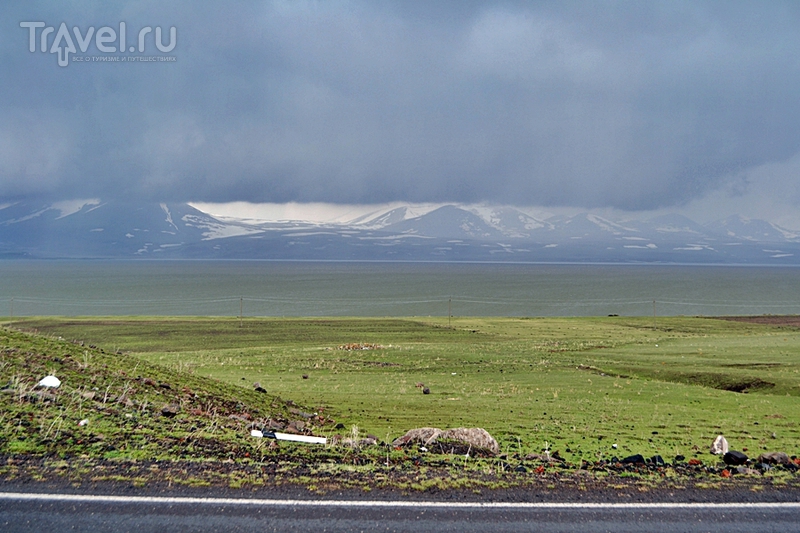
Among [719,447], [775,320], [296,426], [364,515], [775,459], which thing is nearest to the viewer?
[364,515]

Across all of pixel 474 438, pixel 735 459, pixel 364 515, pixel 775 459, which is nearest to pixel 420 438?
pixel 474 438

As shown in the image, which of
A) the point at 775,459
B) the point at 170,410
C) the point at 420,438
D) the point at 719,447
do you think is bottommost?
the point at 719,447

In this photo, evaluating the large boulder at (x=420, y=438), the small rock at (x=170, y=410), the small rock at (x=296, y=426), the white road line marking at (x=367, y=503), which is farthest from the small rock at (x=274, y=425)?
the white road line marking at (x=367, y=503)

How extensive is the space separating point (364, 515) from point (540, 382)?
19.0 m

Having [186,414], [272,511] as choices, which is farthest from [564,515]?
[186,414]

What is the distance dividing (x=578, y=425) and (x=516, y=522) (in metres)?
9.88

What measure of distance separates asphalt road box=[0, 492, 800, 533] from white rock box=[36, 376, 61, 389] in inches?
235

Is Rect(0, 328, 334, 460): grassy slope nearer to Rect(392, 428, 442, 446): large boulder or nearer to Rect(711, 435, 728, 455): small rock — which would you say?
Rect(392, 428, 442, 446): large boulder

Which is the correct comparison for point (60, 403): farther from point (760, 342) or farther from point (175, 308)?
point (175, 308)

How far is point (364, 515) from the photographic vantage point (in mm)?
7992

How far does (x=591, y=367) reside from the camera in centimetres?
3056

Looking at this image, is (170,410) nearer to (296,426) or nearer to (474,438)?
(296,426)

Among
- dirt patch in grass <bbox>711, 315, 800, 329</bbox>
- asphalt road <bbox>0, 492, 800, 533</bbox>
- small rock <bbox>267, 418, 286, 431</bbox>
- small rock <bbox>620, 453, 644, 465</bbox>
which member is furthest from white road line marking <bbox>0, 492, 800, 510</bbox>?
dirt patch in grass <bbox>711, 315, 800, 329</bbox>

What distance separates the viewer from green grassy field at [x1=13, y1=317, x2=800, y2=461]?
1614cm
